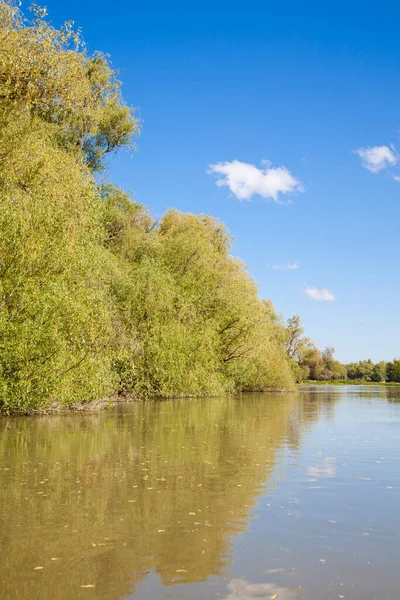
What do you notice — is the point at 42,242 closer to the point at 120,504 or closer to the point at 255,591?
the point at 120,504

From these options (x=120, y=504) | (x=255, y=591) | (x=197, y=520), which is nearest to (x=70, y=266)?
(x=120, y=504)

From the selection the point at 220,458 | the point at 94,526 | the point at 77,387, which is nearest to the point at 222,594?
the point at 94,526

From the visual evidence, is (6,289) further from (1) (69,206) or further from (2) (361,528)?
(2) (361,528)

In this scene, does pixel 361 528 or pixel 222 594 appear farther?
pixel 361 528

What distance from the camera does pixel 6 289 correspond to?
69.1ft

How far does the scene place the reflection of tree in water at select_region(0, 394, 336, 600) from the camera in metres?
6.62

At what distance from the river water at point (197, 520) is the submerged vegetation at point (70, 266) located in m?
4.77

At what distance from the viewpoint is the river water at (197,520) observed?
6.27 metres

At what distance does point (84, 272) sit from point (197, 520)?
1792cm

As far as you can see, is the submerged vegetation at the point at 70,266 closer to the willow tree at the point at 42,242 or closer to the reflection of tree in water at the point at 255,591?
the willow tree at the point at 42,242

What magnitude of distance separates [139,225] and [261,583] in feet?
168

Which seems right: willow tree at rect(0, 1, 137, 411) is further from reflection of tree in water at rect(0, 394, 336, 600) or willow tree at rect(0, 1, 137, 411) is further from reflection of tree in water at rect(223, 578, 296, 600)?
reflection of tree in water at rect(223, 578, 296, 600)

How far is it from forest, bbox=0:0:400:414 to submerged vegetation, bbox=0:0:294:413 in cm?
7

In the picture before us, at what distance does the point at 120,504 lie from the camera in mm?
9812
